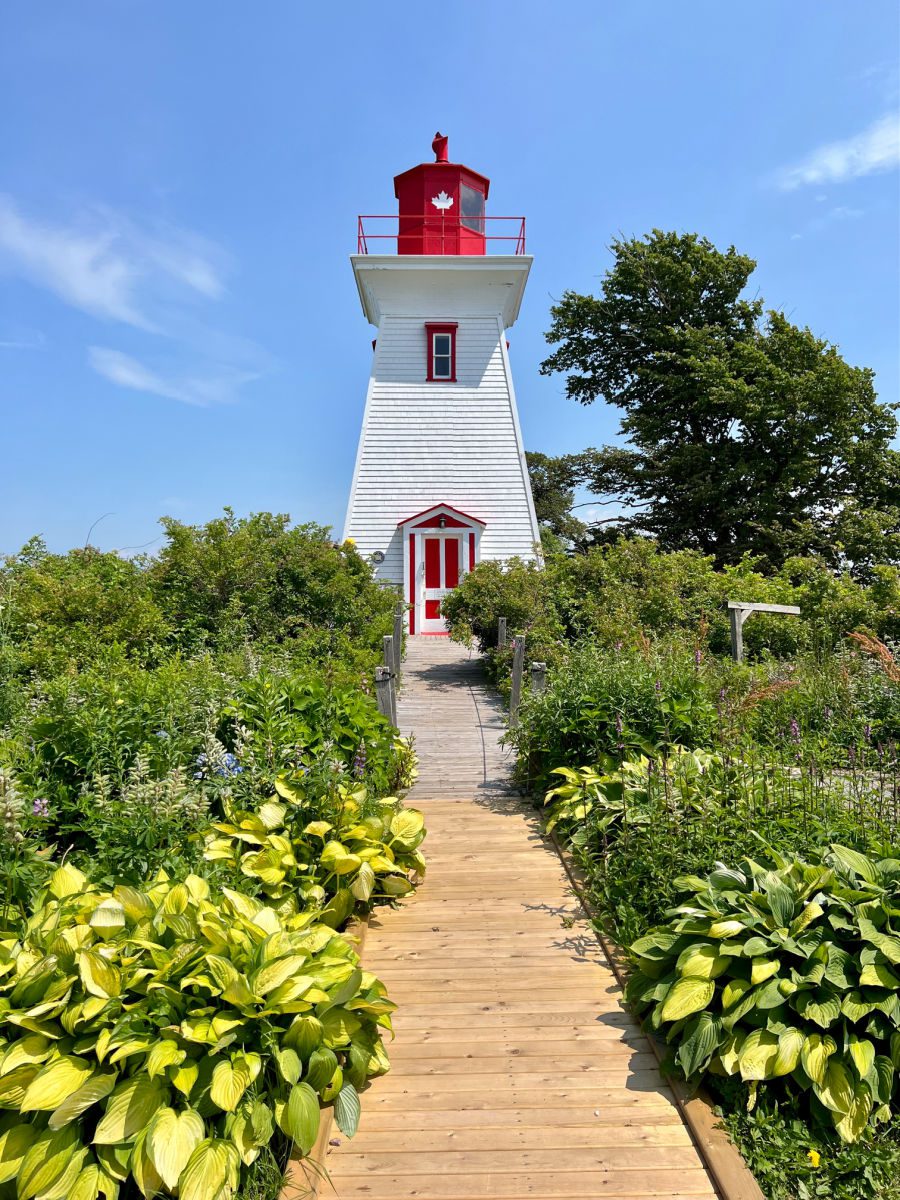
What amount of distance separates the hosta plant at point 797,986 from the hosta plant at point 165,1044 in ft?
4.35

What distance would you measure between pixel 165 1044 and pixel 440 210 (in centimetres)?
2061

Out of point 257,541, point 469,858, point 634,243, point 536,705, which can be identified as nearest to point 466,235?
point 634,243

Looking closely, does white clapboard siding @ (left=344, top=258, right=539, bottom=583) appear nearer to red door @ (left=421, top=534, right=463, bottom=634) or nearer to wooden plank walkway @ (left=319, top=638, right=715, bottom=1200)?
red door @ (left=421, top=534, right=463, bottom=634)

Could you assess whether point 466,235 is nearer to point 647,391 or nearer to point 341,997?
point 647,391

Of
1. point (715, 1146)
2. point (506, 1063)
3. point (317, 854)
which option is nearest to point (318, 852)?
point (317, 854)

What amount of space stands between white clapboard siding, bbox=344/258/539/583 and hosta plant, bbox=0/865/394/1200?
15.5 metres

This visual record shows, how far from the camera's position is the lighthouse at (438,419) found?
18578 mm

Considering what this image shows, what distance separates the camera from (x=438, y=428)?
18922mm

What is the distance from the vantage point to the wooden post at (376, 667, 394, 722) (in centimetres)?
785

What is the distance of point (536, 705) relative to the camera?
7.45m

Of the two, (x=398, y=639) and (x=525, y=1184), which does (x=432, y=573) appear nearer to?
(x=398, y=639)

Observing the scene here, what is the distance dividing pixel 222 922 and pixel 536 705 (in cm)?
462

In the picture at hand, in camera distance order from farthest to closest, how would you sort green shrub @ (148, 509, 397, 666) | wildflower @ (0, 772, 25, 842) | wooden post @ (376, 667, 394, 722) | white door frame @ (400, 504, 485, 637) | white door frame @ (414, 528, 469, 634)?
1. white door frame @ (414, 528, 469, 634)
2. white door frame @ (400, 504, 485, 637)
3. green shrub @ (148, 509, 397, 666)
4. wooden post @ (376, 667, 394, 722)
5. wildflower @ (0, 772, 25, 842)

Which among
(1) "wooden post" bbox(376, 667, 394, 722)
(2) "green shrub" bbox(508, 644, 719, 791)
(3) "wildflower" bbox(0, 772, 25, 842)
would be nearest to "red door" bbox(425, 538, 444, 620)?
(1) "wooden post" bbox(376, 667, 394, 722)
